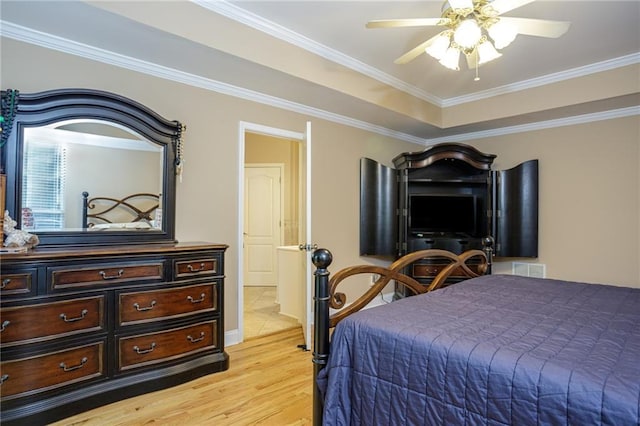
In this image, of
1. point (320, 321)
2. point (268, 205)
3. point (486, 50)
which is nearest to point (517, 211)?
point (486, 50)

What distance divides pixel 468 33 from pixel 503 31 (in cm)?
24

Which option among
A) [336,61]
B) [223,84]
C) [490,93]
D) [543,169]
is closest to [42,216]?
[223,84]

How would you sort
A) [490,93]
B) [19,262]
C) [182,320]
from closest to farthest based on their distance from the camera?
[19,262]
[182,320]
[490,93]

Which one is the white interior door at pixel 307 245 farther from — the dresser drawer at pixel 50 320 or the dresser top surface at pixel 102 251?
the dresser drawer at pixel 50 320

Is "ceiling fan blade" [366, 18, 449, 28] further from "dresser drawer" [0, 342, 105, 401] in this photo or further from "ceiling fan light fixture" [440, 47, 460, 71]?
"dresser drawer" [0, 342, 105, 401]

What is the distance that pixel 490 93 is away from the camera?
4.16m

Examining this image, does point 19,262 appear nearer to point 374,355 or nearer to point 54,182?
point 54,182

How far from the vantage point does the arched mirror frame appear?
2.20 metres

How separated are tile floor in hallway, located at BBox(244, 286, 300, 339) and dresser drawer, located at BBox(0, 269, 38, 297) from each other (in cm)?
196

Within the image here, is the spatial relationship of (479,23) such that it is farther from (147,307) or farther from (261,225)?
(261,225)

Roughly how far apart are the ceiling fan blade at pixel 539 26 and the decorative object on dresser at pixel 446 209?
213cm

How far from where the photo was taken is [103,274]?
2.20m

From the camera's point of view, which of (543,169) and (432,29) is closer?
(432,29)

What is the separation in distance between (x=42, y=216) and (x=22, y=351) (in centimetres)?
87
